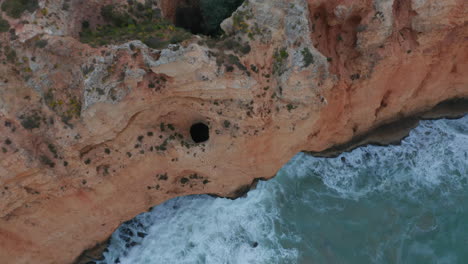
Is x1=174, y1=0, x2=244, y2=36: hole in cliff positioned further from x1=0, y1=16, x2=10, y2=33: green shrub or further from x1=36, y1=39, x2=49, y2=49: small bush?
x1=0, y1=16, x2=10, y2=33: green shrub

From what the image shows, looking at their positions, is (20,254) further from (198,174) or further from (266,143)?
(266,143)

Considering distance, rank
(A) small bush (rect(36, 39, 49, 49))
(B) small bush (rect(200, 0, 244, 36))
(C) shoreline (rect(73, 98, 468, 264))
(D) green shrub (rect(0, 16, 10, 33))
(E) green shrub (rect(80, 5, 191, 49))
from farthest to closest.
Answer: (C) shoreline (rect(73, 98, 468, 264)) → (B) small bush (rect(200, 0, 244, 36)) → (E) green shrub (rect(80, 5, 191, 49)) → (A) small bush (rect(36, 39, 49, 49)) → (D) green shrub (rect(0, 16, 10, 33))

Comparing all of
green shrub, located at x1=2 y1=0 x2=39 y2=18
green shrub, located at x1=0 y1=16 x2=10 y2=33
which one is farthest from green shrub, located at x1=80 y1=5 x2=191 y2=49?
green shrub, located at x1=0 y1=16 x2=10 y2=33

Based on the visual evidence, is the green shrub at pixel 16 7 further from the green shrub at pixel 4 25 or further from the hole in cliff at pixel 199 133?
the hole in cliff at pixel 199 133

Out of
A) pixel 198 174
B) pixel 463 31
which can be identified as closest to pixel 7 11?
pixel 198 174

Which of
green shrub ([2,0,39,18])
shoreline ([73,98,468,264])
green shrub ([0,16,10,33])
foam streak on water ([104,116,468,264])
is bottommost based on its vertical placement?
foam streak on water ([104,116,468,264])
